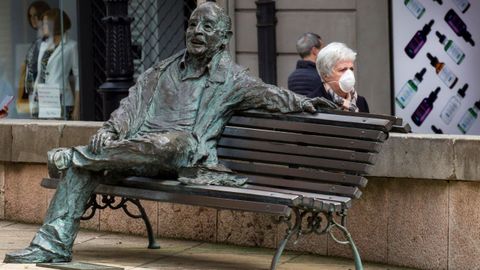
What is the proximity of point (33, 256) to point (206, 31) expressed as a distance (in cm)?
163

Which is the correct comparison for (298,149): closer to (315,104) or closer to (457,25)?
(315,104)

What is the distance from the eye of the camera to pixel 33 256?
31.2ft

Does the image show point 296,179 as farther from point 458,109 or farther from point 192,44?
point 458,109

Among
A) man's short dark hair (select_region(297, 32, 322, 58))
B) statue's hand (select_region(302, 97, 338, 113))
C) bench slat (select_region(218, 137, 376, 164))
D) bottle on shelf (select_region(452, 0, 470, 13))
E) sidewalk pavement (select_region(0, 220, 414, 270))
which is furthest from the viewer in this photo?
bottle on shelf (select_region(452, 0, 470, 13))

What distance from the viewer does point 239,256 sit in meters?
10.2

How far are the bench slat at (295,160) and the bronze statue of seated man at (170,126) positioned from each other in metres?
0.11

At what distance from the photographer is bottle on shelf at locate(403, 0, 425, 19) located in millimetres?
15445

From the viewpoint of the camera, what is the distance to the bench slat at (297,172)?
927 cm

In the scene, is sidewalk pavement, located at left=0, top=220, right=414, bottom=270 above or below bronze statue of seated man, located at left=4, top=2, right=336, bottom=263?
below

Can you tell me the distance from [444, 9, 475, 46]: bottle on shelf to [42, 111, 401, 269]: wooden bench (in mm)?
5784

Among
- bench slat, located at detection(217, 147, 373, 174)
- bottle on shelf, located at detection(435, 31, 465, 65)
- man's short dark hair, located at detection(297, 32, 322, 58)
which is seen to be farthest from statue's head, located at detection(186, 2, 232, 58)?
bottle on shelf, located at detection(435, 31, 465, 65)

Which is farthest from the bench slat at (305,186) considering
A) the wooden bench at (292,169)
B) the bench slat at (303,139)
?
the bench slat at (303,139)

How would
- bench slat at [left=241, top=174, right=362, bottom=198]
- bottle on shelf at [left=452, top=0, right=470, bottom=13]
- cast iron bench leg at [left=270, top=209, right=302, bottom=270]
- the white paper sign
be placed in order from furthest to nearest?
the white paper sign < bottle on shelf at [left=452, top=0, right=470, bottom=13] < bench slat at [left=241, top=174, right=362, bottom=198] < cast iron bench leg at [left=270, top=209, right=302, bottom=270]

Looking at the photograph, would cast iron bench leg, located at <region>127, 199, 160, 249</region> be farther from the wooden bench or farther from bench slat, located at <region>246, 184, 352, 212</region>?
bench slat, located at <region>246, 184, 352, 212</region>
